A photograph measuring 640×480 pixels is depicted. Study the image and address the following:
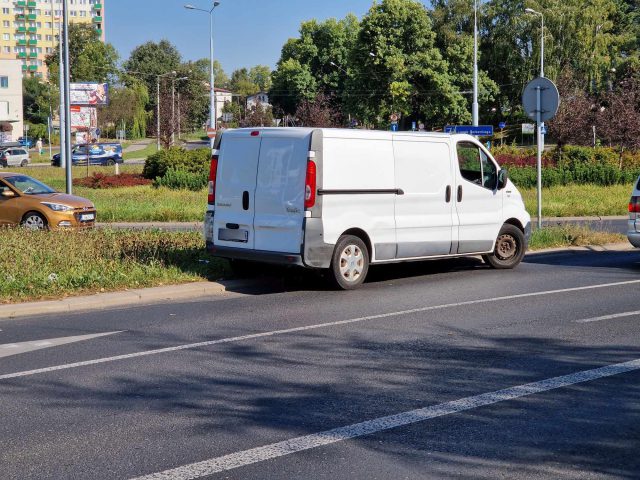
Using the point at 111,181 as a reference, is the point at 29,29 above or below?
above

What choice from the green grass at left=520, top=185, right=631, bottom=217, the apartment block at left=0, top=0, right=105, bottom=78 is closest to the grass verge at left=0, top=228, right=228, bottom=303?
the green grass at left=520, top=185, right=631, bottom=217

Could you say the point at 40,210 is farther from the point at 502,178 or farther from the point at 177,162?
the point at 177,162

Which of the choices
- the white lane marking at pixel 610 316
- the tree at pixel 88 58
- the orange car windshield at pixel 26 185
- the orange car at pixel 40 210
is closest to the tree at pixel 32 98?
the tree at pixel 88 58

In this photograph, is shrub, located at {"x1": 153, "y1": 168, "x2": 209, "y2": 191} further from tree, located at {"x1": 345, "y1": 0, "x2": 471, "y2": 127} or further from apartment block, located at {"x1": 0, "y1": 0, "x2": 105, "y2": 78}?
apartment block, located at {"x1": 0, "y1": 0, "x2": 105, "y2": 78}

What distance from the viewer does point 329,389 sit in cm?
643

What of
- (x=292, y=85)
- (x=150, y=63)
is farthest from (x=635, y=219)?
(x=150, y=63)

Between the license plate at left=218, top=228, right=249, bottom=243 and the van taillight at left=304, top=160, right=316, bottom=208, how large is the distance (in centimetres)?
109

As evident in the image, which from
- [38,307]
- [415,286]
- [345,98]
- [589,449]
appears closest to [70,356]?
[38,307]

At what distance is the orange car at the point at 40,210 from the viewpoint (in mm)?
18500

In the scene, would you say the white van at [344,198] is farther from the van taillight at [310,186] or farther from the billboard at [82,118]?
the billboard at [82,118]

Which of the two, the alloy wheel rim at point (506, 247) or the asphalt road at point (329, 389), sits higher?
the alloy wheel rim at point (506, 247)

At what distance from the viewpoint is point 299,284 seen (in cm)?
1207

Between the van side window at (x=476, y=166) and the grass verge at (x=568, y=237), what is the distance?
10.7ft

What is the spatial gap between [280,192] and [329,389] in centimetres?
503
